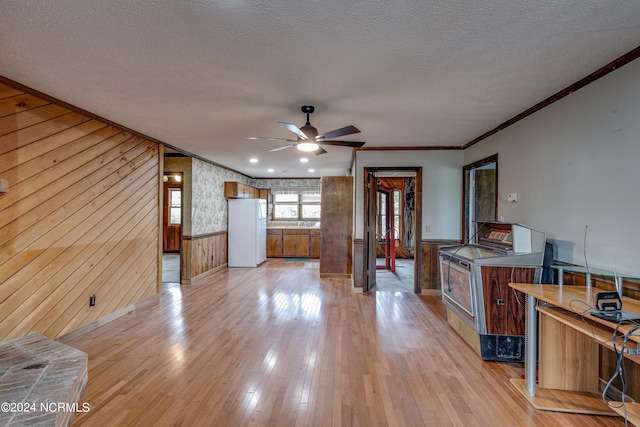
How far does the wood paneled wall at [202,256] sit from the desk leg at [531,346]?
524cm

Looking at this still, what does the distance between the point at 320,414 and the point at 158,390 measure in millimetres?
1264

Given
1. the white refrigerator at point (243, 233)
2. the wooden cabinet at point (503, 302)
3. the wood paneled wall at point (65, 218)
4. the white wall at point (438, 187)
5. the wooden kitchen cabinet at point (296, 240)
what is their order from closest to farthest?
1. the wood paneled wall at point (65, 218)
2. the wooden cabinet at point (503, 302)
3. the white wall at point (438, 187)
4. the white refrigerator at point (243, 233)
5. the wooden kitchen cabinet at point (296, 240)

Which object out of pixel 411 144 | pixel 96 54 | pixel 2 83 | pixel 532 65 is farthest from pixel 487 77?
pixel 2 83

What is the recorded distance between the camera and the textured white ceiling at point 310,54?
5.37ft

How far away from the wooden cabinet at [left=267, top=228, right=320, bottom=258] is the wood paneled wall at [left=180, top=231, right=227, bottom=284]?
5.32ft

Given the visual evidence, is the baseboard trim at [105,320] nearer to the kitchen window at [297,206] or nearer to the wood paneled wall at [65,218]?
the wood paneled wall at [65,218]

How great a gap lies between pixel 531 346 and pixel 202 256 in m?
5.51

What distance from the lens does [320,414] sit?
6.49 ft

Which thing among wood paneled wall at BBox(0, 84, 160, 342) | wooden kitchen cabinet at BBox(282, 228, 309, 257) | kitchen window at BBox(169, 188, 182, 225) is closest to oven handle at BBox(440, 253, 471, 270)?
wood paneled wall at BBox(0, 84, 160, 342)

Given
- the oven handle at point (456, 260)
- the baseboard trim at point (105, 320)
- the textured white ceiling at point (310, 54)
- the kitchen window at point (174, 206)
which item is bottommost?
the baseboard trim at point (105, 320)

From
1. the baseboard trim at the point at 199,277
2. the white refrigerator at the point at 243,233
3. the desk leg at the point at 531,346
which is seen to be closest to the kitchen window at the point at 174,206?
the white refrigerator at the point at 243,233

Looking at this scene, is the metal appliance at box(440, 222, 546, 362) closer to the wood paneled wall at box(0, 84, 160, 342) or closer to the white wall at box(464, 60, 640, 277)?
the white wall at box(464, 60, 640, 277)

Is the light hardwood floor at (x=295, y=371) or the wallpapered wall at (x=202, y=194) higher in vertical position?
the wallpapered wall at (x=202, y=194)

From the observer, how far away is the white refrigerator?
282 inches
